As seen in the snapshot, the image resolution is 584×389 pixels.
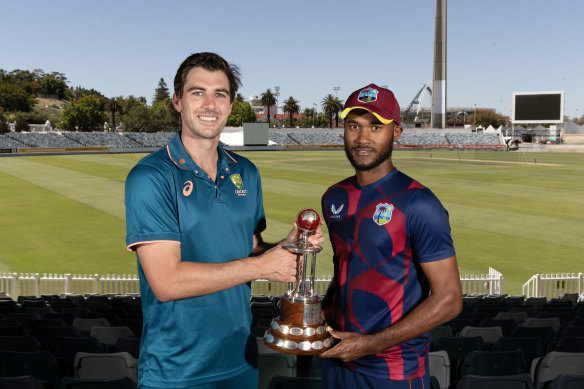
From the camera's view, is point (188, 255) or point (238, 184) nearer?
point (188, 255)

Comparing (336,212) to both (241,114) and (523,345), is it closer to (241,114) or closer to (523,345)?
(523,345)

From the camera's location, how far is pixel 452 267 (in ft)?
9.48

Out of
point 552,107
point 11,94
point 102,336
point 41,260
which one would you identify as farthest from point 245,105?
point 102,336

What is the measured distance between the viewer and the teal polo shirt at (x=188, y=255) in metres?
2.76

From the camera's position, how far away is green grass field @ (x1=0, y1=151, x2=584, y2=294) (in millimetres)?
17141

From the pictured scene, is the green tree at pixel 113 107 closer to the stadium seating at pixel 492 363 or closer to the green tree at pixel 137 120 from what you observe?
the green tree at pixel 137 120

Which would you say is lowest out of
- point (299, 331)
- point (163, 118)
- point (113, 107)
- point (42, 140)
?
point (299, 331)

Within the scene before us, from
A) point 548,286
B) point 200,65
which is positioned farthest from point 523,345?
point 548,286

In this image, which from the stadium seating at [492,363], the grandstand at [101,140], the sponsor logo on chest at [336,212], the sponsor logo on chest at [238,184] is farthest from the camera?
the grandstand at [101,140]

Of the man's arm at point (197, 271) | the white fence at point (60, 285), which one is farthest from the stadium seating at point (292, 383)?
the white fence at point (60, 285)

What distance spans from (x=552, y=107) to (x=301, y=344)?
106m

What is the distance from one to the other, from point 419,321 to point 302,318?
0.63m

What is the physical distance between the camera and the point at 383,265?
3014mm

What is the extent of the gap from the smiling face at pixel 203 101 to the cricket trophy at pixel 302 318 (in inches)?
31.9
